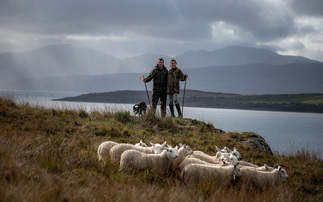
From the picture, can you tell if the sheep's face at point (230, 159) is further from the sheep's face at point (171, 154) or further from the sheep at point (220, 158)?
the sheep's face at point (171, 154)

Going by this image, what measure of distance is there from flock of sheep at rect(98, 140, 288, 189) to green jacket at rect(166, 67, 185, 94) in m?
8.37

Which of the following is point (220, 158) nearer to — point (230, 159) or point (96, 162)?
point (230, 159)

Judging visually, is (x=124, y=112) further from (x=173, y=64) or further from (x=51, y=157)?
(x=51, y=157)

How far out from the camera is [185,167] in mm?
7516

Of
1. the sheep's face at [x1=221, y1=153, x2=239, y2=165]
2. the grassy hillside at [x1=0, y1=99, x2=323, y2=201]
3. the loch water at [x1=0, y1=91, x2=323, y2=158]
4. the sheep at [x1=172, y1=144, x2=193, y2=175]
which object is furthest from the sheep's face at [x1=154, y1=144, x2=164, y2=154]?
the loch water at [x1=0, y1=91, x2=323, y2=158]

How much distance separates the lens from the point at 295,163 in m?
12.2

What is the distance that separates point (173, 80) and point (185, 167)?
31.9 ft

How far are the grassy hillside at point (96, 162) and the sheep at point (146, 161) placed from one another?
0.31 m

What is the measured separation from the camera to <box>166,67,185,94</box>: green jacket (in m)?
16.8

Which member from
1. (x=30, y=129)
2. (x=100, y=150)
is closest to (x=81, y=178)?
(x=100, y=150)

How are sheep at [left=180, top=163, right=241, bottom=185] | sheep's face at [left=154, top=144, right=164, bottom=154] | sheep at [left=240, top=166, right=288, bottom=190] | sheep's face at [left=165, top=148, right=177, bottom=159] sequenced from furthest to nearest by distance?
sheep's face at [left=154, top=144, right=164, bottom=154]
sheep at [left=240, top=166, right=288, bottom=190]
sheep's face at [left=165, top=148, right=177, bottom=159]
sheep at [left=180, top=163, right=241, bottom=185]

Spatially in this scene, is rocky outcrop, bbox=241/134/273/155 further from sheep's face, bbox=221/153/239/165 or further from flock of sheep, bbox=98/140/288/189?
sheep's face, bbox=221/153/239/165

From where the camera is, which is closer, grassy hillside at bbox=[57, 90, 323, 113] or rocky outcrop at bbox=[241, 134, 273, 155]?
rocky outcrop at bbox=[241, 134, 273, 155]

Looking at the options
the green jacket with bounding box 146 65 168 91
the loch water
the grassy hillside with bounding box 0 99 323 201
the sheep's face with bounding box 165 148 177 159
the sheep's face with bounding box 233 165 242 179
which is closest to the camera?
the grassy hillside with bounding box 0 99 323 201
